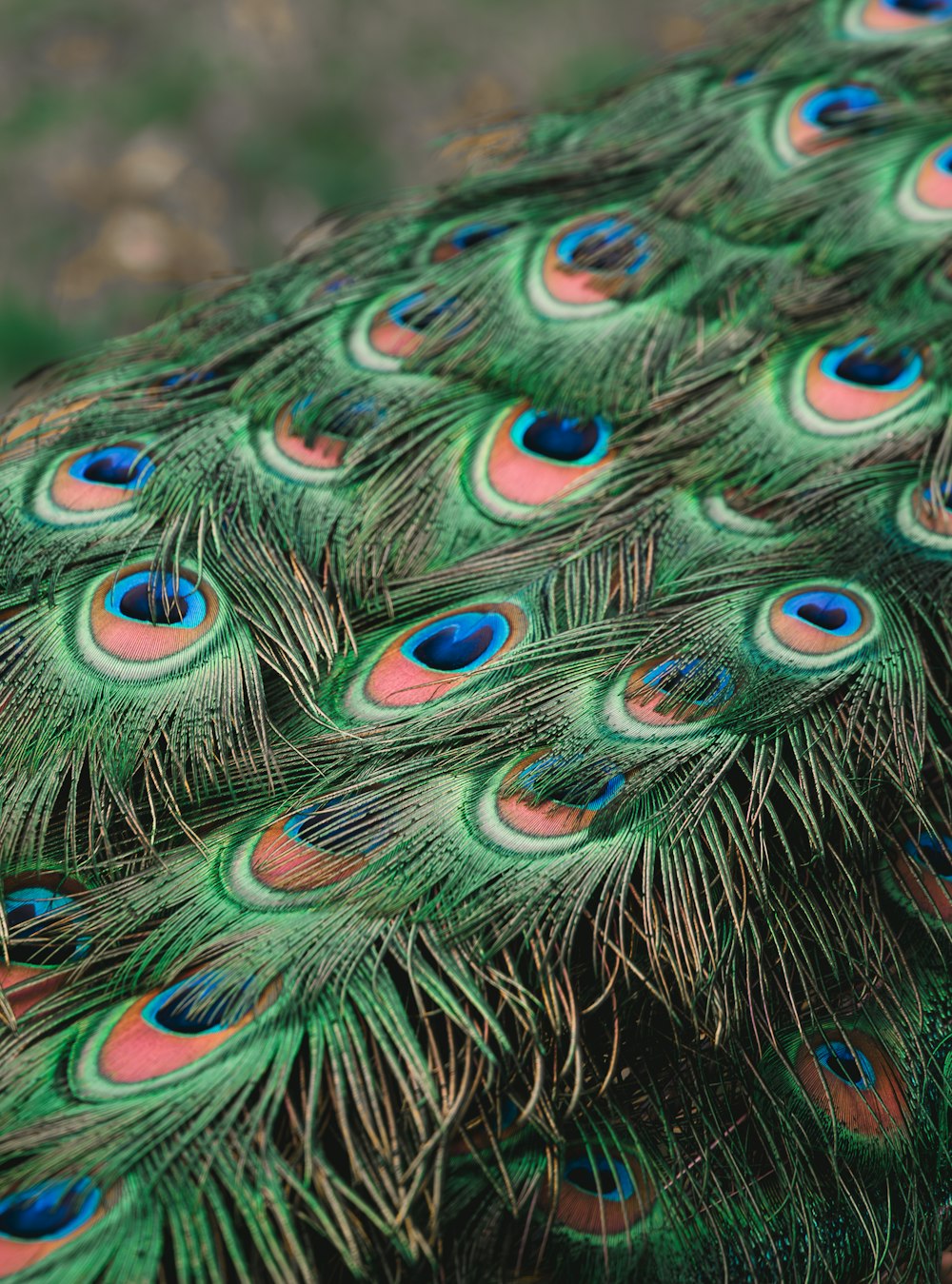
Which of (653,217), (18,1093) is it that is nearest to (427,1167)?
(18,1093)

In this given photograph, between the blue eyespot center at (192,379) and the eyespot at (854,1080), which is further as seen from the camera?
the blue eyespot center at (192,379)

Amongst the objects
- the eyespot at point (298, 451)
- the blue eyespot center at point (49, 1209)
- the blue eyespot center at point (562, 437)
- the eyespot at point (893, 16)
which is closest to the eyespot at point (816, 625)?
the blue eyespot center at point (562, 437)

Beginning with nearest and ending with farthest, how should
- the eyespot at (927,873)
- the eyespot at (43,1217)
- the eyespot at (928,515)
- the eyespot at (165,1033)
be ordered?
1. the eyespot at (43,1217)
2. the eyespot at (165,1033)
3. the eyespot at (927,873)
4. the eyespot at (928,515)

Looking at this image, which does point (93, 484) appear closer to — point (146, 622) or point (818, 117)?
point (146, 622)

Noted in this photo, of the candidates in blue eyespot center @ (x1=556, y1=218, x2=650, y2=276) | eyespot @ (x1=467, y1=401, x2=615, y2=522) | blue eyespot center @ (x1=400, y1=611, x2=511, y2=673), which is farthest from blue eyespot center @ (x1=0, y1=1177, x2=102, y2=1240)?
blue eyespot center @ (x1=556, y1=218, x2=650, y2=276)

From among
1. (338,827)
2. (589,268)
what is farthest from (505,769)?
(589,268)

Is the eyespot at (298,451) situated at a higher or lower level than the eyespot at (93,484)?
lower

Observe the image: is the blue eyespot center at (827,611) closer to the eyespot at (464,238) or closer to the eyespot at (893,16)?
the eyespot at (464,238)

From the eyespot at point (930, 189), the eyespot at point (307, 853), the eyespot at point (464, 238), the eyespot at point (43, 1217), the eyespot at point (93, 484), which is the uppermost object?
the eyespot at point (93, 484)
